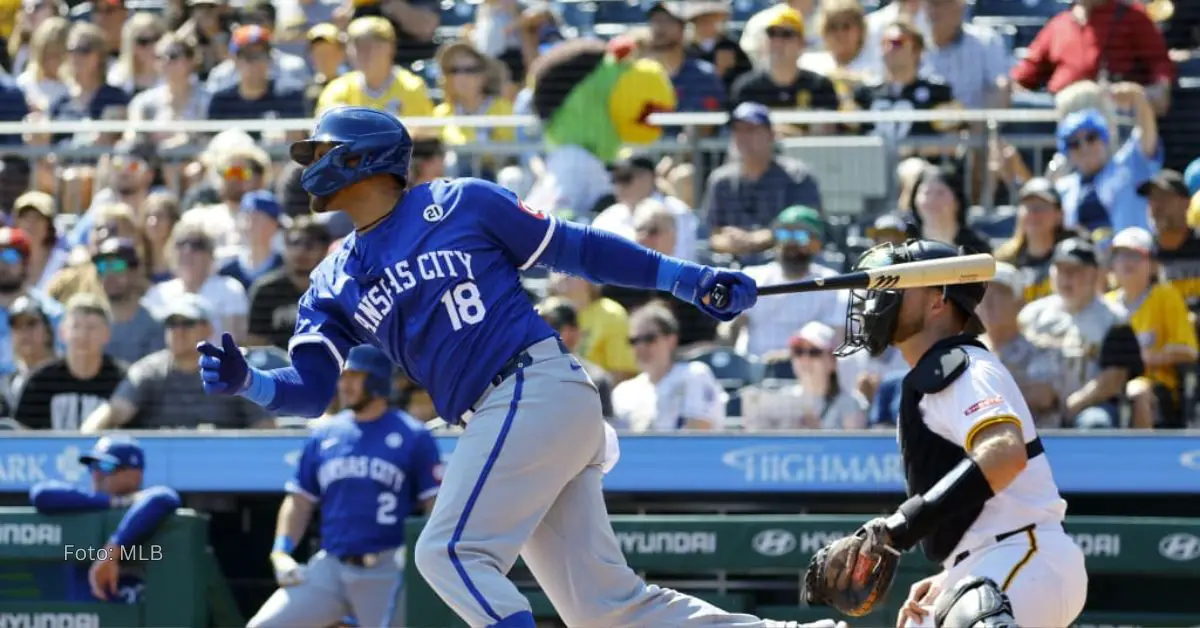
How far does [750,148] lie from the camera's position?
9.49 meters

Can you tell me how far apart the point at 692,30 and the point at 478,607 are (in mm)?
6957

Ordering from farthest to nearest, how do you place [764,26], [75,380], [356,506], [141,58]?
1. [141,58]
2. [764,26]
3. [75,380]
4. [356,506]

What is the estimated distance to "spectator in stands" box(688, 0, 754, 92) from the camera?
35.2 ft

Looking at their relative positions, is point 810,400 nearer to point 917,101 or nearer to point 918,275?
point 917,101

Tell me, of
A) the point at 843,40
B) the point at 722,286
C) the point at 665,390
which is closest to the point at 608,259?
the point at 722,286

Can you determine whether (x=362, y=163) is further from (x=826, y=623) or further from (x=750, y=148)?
(x=750, y=148)

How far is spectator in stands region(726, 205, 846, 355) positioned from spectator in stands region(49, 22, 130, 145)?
180 inches

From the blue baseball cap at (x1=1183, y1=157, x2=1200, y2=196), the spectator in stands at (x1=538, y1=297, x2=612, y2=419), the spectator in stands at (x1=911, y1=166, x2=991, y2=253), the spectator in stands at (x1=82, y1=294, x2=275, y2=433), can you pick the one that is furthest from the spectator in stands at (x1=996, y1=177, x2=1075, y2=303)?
the spectator in stands at (x1=82, y1=294, x2=275, y2=433)

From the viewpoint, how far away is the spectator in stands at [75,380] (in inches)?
362

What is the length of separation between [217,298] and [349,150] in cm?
498

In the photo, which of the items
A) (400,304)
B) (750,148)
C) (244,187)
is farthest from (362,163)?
(244,187)

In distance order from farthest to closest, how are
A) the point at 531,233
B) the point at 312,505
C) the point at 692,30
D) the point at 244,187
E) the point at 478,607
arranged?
the point at 692,30 < the point at 244,187 < the point at 312,505 < the point at 531,233 < the point at 478,607

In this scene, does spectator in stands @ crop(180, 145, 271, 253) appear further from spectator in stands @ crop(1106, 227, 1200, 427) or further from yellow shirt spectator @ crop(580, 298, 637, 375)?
spectator in stands @ crop(1106, 227, 1200, 427)

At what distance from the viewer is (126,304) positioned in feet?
31.6
